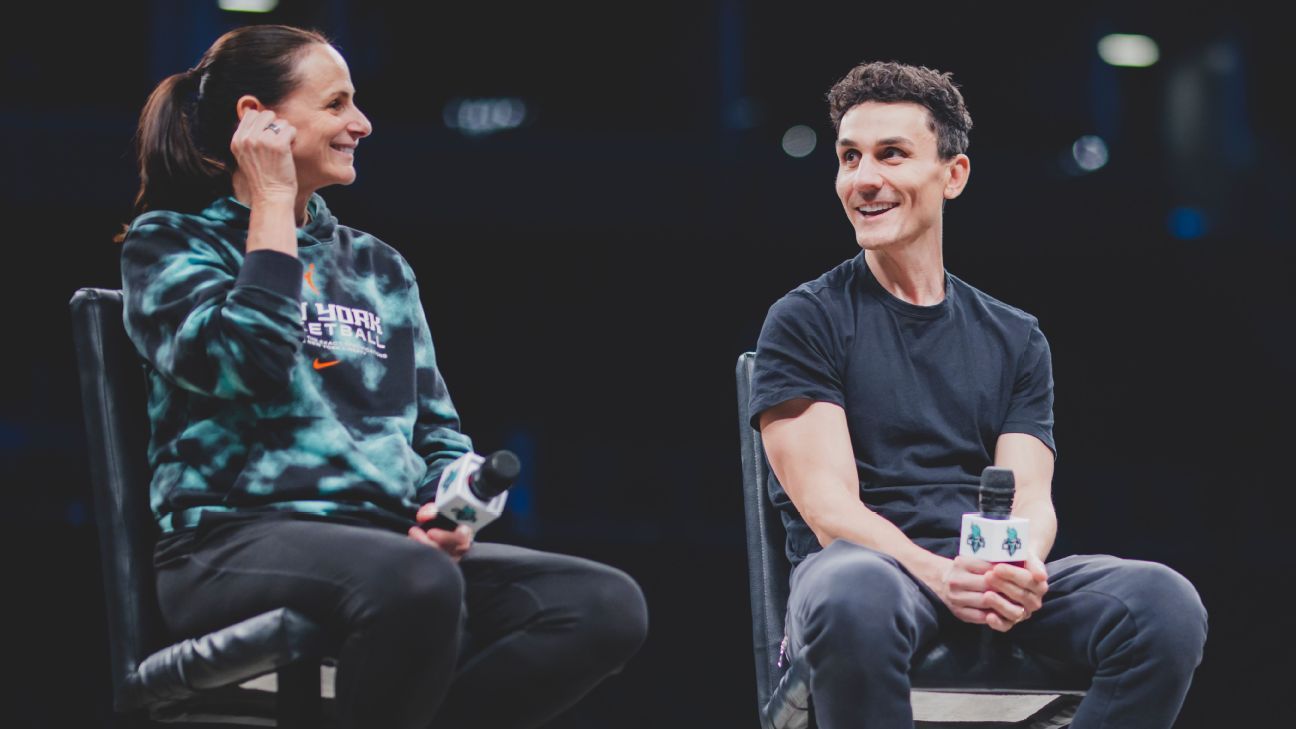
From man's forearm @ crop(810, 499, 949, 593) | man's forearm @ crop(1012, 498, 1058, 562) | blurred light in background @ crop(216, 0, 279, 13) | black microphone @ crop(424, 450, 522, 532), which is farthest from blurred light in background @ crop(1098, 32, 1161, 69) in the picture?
black microphone @ crop(424, 450, 522, 532)

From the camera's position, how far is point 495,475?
165 centimetres

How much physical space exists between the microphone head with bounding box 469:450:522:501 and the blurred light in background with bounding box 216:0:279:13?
4.66 metres

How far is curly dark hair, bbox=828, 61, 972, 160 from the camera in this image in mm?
2191

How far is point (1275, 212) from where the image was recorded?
6.32m

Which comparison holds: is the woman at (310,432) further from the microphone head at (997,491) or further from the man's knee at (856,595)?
the microphone head at (997,491)

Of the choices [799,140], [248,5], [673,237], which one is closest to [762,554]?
[673,237]

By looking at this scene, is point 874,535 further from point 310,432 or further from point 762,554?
point 310,432

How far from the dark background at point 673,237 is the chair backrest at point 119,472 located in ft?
9.32

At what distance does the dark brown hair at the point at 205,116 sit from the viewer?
75.7 inches

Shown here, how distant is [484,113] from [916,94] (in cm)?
411

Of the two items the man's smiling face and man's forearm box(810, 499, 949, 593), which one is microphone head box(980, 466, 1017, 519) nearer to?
man's forearm box(810, 499, 949, 593)

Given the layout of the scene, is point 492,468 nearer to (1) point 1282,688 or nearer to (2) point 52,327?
(1) point 1282,688

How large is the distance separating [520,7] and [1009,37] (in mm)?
2416

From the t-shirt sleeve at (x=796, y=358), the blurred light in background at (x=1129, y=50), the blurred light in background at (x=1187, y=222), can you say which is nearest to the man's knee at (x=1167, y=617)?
the t-shirt sleeve at (x=796, y=358)
